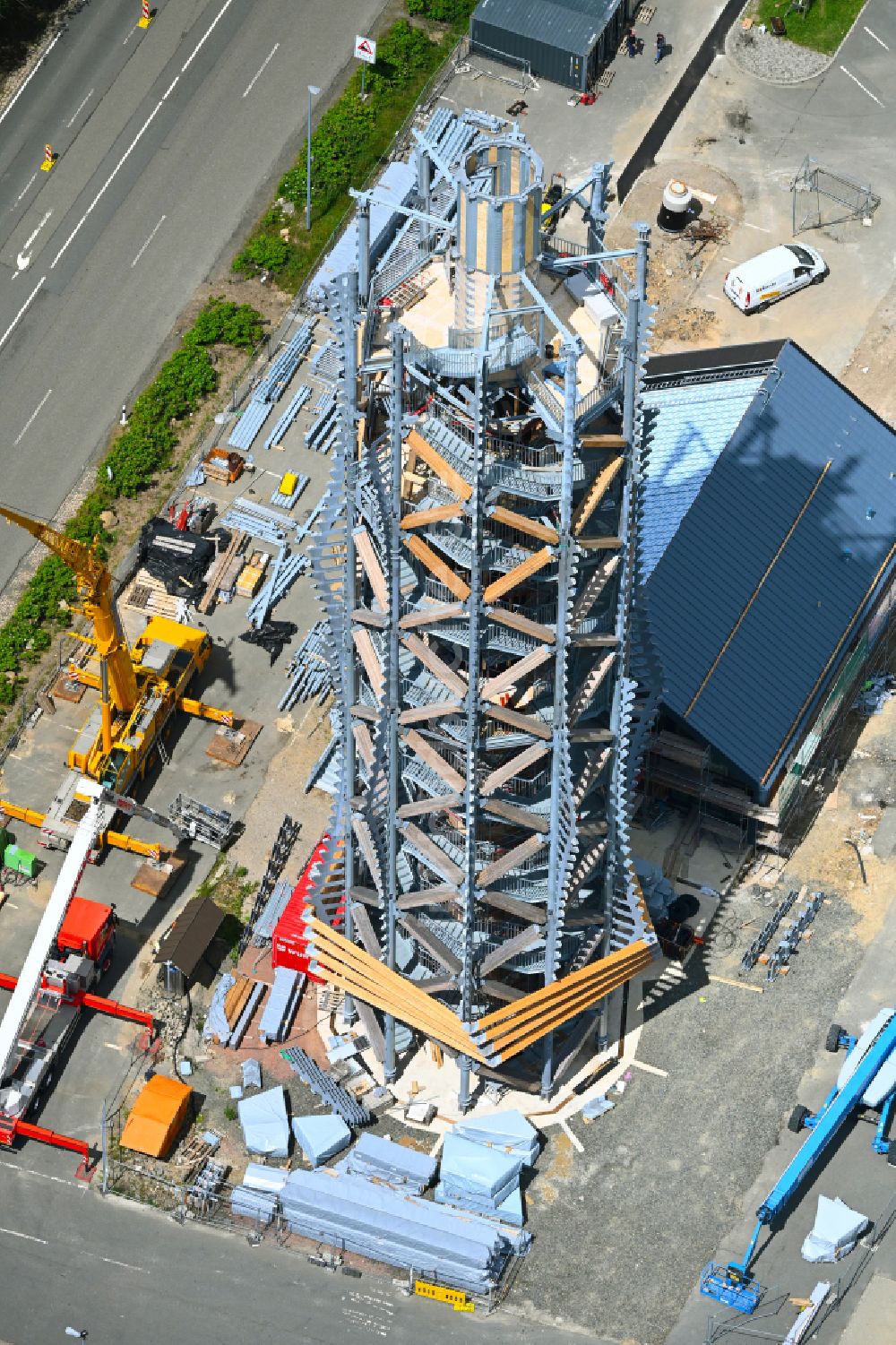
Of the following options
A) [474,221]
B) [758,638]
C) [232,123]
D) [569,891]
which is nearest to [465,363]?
[474,221]

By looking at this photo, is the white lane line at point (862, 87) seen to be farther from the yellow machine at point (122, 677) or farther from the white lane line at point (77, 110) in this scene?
the yellow machine at point (122, 677)

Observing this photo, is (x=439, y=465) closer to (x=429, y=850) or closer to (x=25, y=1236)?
(x=429, y=850)

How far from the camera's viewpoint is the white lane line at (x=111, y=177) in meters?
151

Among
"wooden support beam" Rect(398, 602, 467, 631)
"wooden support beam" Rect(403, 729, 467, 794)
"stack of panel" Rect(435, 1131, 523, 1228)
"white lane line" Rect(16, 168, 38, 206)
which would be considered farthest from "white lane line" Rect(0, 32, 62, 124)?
"stack of panel" Rect(435, 1131, 523, 1228)

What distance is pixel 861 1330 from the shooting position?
112 m

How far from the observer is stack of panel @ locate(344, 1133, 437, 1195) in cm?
11438

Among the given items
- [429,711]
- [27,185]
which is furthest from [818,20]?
[429,711]

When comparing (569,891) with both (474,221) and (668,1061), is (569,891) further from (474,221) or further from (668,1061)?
(474,221)

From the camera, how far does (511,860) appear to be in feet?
349

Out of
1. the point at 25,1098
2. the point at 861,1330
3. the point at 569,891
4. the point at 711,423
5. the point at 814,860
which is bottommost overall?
the point at 25,1098

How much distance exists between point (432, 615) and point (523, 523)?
574 centimetres

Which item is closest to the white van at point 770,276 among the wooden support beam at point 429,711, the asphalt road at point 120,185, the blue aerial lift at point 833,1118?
the asphalt road at point 120,185

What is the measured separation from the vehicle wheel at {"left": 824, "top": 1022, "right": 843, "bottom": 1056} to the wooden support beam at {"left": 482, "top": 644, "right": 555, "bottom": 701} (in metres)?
28.8

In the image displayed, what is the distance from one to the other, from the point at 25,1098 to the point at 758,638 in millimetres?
37786
